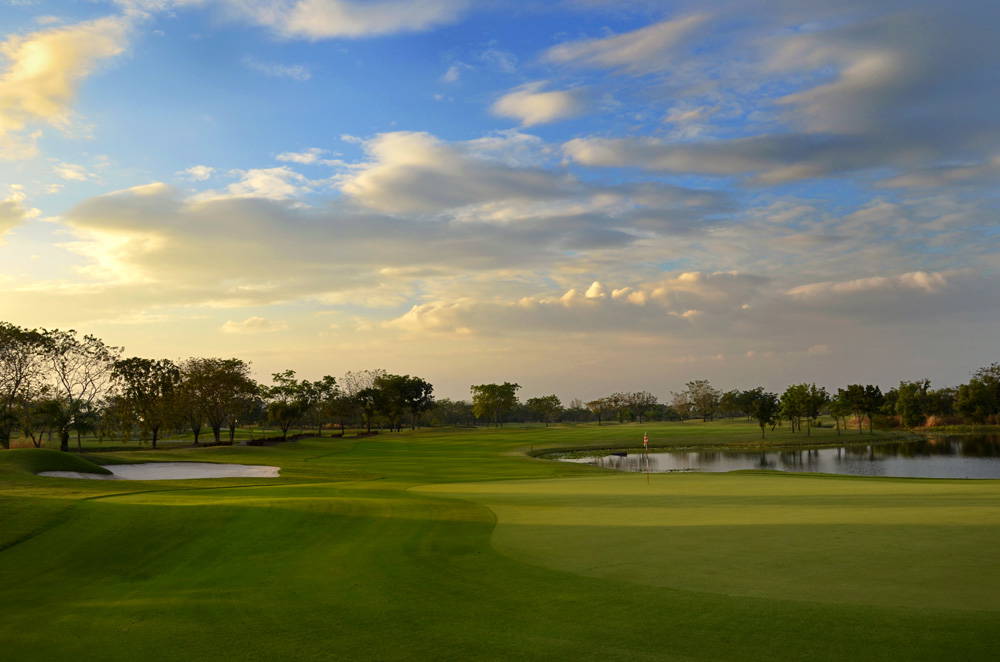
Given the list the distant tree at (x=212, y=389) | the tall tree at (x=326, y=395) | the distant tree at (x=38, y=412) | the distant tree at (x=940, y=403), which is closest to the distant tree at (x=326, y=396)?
the tall tree at (x=326, y=395)

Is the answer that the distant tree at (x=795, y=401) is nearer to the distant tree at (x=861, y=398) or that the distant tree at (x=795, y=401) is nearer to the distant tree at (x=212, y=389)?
the distant tree at (x=861, y=398)

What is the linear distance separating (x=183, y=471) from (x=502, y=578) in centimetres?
4668

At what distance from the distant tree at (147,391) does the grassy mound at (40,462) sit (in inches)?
1623

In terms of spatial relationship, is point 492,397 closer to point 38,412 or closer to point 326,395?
point 326,395

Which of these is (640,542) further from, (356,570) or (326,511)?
(326,511)

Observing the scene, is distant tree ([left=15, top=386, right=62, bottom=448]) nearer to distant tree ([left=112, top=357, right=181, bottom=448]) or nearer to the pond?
distant tree ([left=112, top=357, right=181, bottom=448])

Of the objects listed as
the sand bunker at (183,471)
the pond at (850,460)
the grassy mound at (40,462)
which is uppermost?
the grassy mound at (40,462)

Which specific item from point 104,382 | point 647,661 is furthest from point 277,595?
point 104,382

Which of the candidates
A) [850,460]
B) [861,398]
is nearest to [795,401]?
[861,398]

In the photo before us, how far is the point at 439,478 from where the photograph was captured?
137ft

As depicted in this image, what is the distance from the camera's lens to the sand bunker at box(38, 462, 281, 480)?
46.8 m

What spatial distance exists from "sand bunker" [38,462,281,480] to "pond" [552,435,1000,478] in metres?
32.1

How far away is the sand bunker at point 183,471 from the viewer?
46.8 meters

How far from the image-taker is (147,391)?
84375 millimetres
